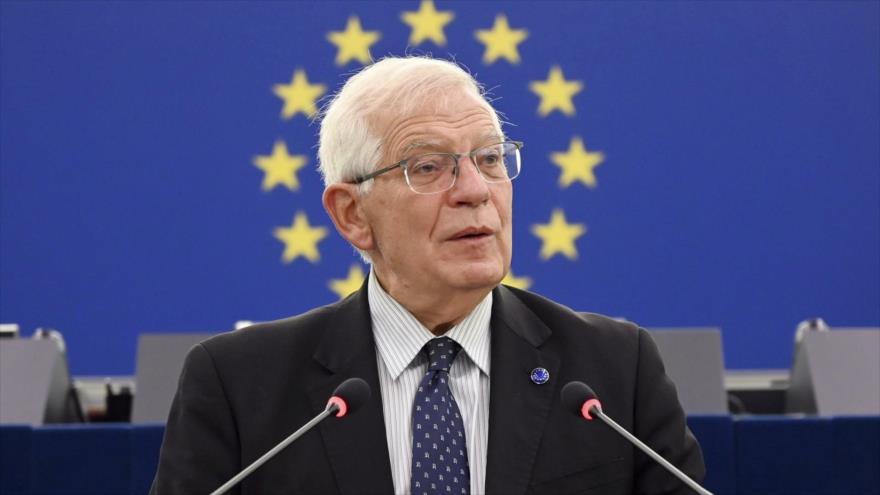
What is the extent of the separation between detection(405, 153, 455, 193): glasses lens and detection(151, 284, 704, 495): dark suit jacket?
9.7 inches

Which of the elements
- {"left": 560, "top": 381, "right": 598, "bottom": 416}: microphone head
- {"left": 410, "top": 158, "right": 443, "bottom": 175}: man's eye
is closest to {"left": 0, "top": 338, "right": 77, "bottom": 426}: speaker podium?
{"left": 410, "top": 158, "right": 443, "bottom": 175}: man's eye

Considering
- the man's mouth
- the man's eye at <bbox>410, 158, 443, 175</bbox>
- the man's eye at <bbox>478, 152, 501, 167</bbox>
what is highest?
the man's eye at <bbox>478, 152, 501, 167</bbox>

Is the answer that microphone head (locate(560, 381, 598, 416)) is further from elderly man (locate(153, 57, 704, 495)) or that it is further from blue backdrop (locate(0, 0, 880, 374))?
blue backdrop (locate(0, 0, 880, 374))

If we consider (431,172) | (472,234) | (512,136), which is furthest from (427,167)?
(512,136)

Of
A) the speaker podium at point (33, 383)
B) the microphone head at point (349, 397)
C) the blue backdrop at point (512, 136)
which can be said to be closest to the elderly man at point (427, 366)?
the microphone head at point (349, 397)

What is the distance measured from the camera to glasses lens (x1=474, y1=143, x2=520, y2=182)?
198 cm

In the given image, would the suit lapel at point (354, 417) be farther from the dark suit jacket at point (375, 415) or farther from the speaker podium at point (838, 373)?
the speaker podium at point (838, 373)

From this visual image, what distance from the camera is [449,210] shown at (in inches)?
76.6

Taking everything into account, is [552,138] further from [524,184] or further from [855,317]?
[855,317]

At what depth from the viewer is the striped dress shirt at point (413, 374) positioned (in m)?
1.92

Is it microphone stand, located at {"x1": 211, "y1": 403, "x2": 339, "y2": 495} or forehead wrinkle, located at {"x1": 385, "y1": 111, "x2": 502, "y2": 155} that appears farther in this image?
forehead wrinkle, located at {"x1": 385, "y1": 111, "x2": 502, "y2": 155}

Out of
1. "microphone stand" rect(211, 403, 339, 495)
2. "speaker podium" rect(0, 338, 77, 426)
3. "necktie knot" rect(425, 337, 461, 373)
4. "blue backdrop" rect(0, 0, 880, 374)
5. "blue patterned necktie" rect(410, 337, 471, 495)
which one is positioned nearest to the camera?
"microphone stand" rect(211, 403, 339, 495)

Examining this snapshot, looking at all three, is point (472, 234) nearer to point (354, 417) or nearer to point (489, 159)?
point (489, 159)

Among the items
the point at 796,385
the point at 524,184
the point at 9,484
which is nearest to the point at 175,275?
the point at 524,184
